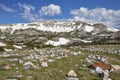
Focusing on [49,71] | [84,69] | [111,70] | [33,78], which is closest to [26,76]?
[33,78]

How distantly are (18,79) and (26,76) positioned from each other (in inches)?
44.1

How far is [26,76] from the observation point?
22203mm

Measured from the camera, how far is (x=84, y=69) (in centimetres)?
2591

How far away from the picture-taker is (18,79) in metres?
21.2

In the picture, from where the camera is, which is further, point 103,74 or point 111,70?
point 111,70

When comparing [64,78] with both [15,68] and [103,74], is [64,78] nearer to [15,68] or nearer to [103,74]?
[103,74]

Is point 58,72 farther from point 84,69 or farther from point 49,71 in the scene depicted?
point 84,69

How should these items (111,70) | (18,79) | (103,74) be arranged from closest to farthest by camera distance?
(18,79) < (103,74) < (111,70)

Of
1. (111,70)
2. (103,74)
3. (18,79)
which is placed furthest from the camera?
(111,70)

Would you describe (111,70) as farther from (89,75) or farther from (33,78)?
(33,78)

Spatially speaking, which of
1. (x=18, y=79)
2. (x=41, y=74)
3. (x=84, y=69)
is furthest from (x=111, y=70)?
(x=18, y=79)

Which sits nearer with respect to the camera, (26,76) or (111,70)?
(26,76)

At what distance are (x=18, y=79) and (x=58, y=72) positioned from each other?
13.8 feet

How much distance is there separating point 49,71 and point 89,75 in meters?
3.71
